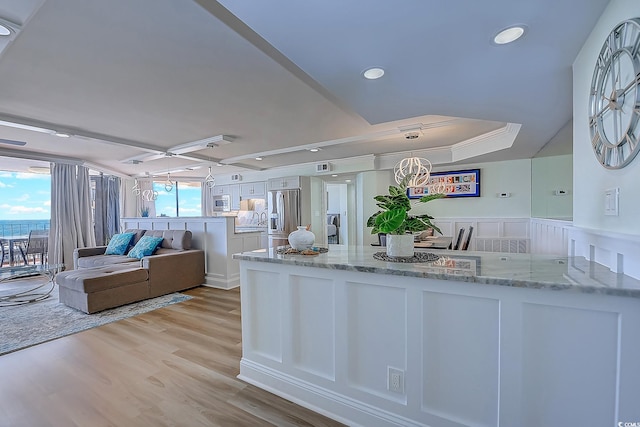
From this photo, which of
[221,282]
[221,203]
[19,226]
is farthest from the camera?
[221,203]

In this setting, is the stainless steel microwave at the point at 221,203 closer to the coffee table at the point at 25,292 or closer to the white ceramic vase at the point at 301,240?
the coffee table at the point at 25,292

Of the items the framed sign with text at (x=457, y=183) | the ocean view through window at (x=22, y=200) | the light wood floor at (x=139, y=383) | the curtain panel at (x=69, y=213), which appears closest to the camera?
the light wood floor at (x=139, y=383)

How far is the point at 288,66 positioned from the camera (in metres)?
2.29

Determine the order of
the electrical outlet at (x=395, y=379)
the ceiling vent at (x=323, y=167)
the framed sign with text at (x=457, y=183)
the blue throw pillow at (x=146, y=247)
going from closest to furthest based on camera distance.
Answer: the electrical outlet at (x=395, y=379), the blue throw pillow at (x=146, y=247), the framed sign with text at (x=457, y=183), the ceiling vent at (x=323, y=167)

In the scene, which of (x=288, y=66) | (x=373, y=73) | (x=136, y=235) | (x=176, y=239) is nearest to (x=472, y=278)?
(x=373, y=73)

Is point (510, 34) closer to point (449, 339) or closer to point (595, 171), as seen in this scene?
point (595, 171)

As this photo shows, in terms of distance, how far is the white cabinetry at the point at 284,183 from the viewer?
22.8ft

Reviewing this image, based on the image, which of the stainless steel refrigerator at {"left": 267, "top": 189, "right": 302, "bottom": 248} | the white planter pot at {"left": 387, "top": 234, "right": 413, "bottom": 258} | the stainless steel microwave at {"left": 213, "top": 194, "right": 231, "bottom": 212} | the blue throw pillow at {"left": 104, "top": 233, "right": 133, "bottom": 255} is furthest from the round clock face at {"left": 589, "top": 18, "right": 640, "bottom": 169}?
the stainless steel microwave at {"left": 213, "top": 194, "right": 231, "bottom": 212}

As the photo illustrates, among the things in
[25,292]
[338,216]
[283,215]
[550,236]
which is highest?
[283,215]

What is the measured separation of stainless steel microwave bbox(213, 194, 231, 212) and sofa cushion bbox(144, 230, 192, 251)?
3.61 metres

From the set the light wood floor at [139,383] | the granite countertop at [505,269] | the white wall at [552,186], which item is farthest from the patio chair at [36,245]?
the white wall at [552,186]

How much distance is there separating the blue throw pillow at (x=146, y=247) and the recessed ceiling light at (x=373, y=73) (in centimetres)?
447

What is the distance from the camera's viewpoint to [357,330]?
5.43 feet

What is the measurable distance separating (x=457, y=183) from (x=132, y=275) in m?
6.12
